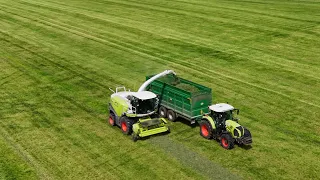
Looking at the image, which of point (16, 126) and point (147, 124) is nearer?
point (147, 124)

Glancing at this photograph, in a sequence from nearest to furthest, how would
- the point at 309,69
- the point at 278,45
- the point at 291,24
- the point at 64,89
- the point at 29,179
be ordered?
1. the point at 29,179
2. the point at 64,89
3. the point at 309,69
4. the point at 278,45
5. the point at 291,24

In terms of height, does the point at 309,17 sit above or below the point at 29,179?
above

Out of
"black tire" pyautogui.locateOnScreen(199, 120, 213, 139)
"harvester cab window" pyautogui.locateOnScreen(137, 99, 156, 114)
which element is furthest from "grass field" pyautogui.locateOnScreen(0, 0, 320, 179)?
"harvester cab window" pyautogui.locateOnScreen(137, 99, 156, 114)

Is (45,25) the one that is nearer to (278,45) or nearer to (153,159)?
(278,45)

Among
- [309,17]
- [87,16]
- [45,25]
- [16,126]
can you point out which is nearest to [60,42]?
[45,25]

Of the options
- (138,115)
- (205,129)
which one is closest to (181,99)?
(205,129)

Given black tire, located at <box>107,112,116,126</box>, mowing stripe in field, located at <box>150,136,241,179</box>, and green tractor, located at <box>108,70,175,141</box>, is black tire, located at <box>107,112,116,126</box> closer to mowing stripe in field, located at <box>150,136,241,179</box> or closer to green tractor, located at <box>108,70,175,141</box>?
green tractor, located at <box>108,70,175,141</box>

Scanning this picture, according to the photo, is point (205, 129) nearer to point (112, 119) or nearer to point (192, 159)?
point (192, 159)
